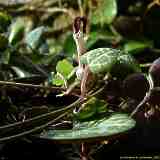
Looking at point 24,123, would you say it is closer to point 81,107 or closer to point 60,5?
point 81,107

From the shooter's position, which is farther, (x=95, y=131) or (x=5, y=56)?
(x=5, y=56)

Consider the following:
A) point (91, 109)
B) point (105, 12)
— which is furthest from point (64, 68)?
point (105, 12)

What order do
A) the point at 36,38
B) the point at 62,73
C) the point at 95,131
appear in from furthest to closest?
the point at 36,38 → the point at 62,73 → the point at 95,131

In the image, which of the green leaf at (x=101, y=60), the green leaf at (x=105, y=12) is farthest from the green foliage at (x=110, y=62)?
the green leaf at (x=105, y=12)

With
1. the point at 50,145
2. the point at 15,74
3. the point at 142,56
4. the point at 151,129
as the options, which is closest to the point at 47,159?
the point at 50,145

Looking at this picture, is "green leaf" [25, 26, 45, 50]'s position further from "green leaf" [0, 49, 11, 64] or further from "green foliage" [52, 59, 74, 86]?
"green foliage" [52, 59, 74, 86]

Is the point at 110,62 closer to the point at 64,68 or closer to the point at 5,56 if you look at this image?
the point at 64,68

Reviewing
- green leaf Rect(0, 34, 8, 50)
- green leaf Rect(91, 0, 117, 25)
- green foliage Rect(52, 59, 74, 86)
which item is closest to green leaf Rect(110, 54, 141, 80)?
green foliage Rect(52, 59, 74, 86)
